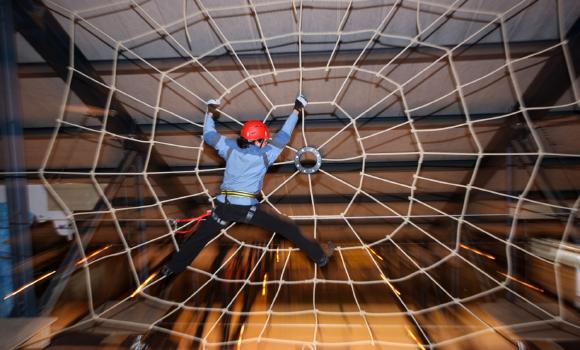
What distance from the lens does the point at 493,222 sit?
11.2 feet

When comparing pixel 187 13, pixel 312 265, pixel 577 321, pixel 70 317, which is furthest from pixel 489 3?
pixel 70 317

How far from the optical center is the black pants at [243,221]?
2002 millimetres

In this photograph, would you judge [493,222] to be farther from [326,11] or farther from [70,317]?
[70,317]

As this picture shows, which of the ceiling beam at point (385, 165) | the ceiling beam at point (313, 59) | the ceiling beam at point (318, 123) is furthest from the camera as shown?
the ceiling beam at point (385, 165)

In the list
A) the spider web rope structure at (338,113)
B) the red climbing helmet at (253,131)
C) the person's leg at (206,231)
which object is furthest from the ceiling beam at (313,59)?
the person's leg at (206,231)

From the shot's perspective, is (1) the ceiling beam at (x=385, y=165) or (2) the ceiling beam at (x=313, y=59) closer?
(2) the ceiling beam at (x=313, y=59)

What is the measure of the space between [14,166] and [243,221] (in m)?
1.42

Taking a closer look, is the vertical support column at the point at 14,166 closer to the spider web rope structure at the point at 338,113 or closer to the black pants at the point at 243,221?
the spider web rope structure at the point at 338,113

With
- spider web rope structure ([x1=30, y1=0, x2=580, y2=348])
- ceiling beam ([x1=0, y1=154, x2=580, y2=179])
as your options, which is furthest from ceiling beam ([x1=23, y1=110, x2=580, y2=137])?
ceiling beam ([x1=0, y1=154, x2=580, y2=179])

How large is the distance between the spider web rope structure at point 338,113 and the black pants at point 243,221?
17cm

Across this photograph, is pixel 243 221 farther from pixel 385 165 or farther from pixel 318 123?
pixel 385 165

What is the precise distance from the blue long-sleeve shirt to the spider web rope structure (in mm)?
167

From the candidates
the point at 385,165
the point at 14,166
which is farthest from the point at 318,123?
the point at 14,166

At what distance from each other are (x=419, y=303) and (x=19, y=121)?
10.2 ft
